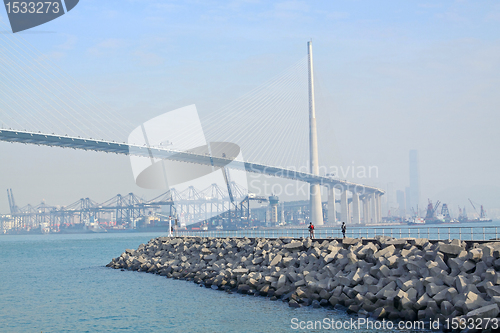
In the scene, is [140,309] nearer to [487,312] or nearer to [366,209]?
[487,312]

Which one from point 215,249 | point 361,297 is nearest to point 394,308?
point 361,297

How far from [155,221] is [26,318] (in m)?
128

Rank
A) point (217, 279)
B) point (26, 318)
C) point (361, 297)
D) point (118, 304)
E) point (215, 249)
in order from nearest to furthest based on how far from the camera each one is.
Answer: point (361, 297), point (26, 318), point (118, 304), point (217, 279), point (215, 249)

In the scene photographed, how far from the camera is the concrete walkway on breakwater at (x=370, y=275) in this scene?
13195mm

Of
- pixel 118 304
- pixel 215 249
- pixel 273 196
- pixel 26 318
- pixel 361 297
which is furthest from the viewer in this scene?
pixel 273 196

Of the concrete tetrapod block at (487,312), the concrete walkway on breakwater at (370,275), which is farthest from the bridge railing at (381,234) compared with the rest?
the concrete tetrapod block at (487,312)

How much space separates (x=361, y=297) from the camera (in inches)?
588

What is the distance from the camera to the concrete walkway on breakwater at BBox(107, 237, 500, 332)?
43.3ft

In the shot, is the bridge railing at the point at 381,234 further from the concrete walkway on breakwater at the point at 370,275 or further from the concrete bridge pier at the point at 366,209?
the concrete bridge pier at the point at 366,209

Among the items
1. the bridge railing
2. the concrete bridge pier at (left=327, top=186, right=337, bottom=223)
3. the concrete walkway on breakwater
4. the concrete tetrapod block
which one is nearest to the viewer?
the concrete tetrapod block

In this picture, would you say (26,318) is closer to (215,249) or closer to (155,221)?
(215,249)

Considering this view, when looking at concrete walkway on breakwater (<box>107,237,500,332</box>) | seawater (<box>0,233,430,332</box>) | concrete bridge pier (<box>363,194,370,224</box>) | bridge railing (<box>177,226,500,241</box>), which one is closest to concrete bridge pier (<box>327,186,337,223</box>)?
bridge railing (<box>177,226,500,241</box>)

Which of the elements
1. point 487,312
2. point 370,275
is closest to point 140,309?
point 370,275

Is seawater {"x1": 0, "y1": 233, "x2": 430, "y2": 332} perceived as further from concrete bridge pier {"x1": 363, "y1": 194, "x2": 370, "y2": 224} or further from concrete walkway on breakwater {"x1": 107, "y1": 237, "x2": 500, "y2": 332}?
concrete bridge pier {"x1": 363, "y1": 194, "x2": 370, "y2": 224}
